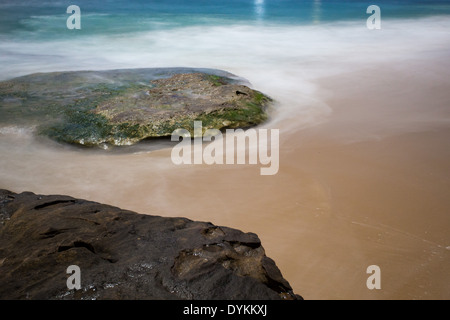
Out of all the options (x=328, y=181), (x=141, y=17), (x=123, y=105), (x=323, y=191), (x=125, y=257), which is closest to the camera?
(x=125, y=257)

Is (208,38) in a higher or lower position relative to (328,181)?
higher

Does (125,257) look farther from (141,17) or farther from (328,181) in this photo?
(141,17)

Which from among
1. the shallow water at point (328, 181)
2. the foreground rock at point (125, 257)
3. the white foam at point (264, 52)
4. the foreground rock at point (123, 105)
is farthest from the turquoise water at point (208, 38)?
the foreground rock at point (125, 257)

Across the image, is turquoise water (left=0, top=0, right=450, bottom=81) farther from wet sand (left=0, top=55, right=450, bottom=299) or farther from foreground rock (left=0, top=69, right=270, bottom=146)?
wet sand (left=0, top=55, right=450, bottom=299)

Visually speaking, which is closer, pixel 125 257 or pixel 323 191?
pixel 125 257

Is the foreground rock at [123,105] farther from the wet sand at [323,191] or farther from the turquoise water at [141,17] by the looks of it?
the turquoise water at [141,17]

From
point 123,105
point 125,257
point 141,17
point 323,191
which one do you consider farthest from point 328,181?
point 141,17
